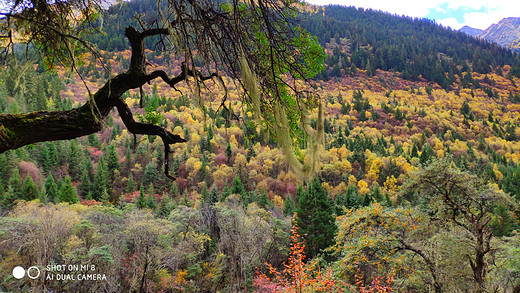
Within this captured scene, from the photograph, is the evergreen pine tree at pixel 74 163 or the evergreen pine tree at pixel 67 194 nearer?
the evergreen pine tree at pixel 67 194

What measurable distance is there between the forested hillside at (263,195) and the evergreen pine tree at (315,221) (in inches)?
5.0

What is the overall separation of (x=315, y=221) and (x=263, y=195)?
1277cm

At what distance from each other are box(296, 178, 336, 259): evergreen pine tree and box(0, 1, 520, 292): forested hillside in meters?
0.13

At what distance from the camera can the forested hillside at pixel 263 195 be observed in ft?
25.9

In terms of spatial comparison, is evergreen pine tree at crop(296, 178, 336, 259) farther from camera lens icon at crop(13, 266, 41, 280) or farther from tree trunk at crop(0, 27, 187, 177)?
tree trunk at crop(0, 27, 187, 177)

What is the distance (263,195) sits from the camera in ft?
115

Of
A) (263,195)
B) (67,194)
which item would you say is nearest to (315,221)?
(263,195)

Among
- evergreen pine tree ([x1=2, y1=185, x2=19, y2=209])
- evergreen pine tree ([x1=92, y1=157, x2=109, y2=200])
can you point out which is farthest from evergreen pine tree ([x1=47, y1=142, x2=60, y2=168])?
evergreen pine tree ([x1=2, y1=185, x2=19, y2=209])

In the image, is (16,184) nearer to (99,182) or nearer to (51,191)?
(51,191)

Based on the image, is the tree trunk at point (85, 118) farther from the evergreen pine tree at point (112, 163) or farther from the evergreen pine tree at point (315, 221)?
the evergreen pine tree at point (112, 163)

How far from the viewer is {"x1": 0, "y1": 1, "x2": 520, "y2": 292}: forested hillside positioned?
790 cm

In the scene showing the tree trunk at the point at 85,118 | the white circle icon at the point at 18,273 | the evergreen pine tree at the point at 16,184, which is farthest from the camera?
the evergreen pine tree at the point at 16,184

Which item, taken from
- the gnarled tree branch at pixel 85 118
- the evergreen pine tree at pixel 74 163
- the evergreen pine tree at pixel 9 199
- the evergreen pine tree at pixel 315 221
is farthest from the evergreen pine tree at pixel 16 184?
the gnarled tree branch at pixel 85 118

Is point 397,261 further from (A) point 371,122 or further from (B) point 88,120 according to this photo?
(A) point 371,122
